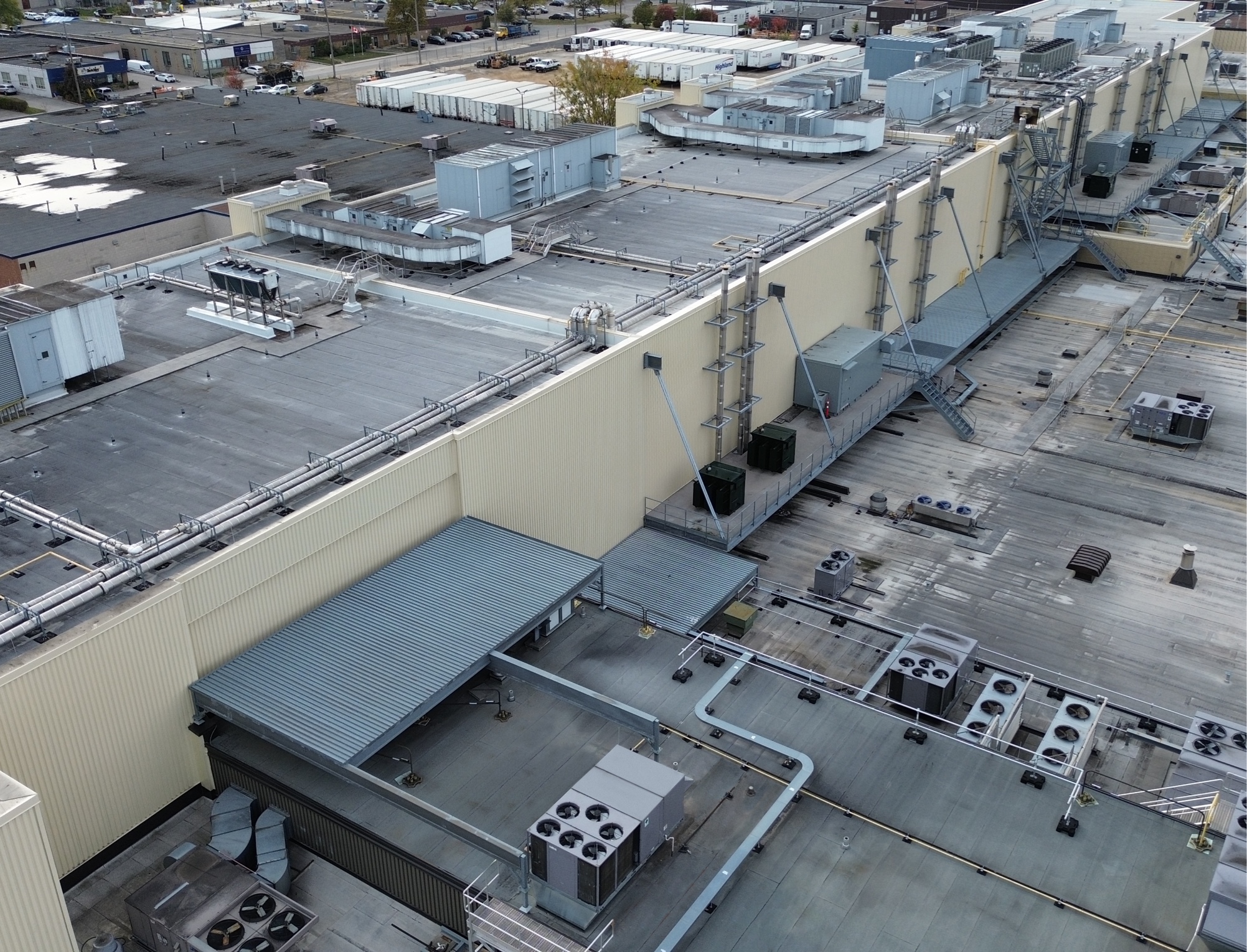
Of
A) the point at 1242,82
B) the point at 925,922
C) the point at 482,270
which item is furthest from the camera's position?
the point at 1242,82

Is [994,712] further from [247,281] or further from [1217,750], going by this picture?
[247,281]

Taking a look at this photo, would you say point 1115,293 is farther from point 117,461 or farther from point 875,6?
point 875,6

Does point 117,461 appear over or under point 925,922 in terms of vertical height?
over

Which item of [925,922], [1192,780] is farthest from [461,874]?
[1192,780]

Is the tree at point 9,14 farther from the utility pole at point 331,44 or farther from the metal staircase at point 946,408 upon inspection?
the metal staircase at point 946,408

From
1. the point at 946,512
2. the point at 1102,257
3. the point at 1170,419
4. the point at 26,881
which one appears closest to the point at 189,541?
A: the point at 26,881

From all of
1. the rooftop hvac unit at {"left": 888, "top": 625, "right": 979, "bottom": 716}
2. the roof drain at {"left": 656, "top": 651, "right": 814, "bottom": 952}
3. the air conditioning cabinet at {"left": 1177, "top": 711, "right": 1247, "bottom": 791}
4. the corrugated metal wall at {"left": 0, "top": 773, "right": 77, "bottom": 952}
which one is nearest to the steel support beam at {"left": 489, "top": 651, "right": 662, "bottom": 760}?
the roof drain at {"left": 656, "top": 651, "right": 814, "bottom": 952}
